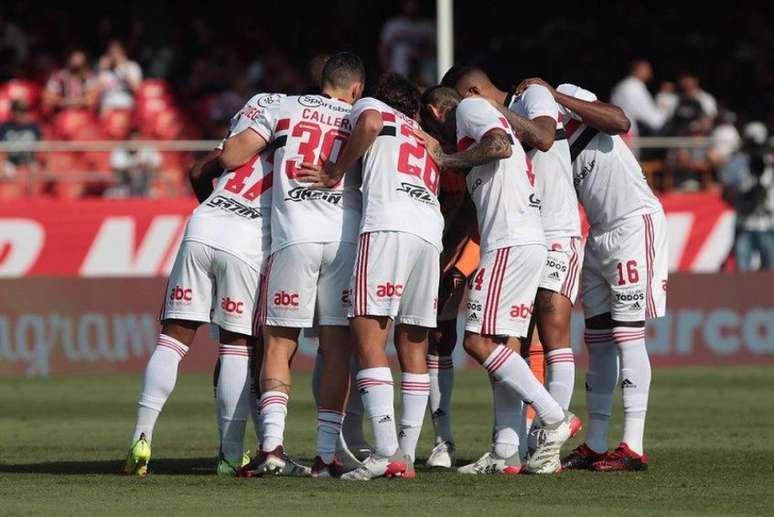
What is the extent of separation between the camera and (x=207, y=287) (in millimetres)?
9805

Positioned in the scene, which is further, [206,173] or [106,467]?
[106,467]

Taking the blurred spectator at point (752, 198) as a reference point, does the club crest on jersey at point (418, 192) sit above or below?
below

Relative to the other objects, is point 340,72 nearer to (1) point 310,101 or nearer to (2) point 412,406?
(1) point 310,101

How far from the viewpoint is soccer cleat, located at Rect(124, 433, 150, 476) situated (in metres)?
9.57

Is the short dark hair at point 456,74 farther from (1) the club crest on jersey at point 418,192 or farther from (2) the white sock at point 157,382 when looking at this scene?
(2) the white sock at point 157,382

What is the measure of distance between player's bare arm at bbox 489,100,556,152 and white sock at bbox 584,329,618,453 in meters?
1.37

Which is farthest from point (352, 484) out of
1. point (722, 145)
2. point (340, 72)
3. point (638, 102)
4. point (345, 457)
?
point (638, 102)

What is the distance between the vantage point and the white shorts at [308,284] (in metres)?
9.49

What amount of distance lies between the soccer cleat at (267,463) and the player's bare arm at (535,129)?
2.28 m

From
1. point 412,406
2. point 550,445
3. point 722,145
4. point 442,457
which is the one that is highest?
point 722,145

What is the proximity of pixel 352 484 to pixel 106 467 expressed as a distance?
194cm

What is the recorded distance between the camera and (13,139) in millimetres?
21797

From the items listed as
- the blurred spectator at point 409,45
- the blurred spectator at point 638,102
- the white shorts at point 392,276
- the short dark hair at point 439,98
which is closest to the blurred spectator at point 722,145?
the blurred spectator at point 638,102

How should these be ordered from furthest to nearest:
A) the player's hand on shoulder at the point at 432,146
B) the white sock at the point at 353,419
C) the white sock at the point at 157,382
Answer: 1. the white sock at the point at 353,419
2. the white sock at the point at 157,382
3. the player's hand on shoulder at the point at 432,146
